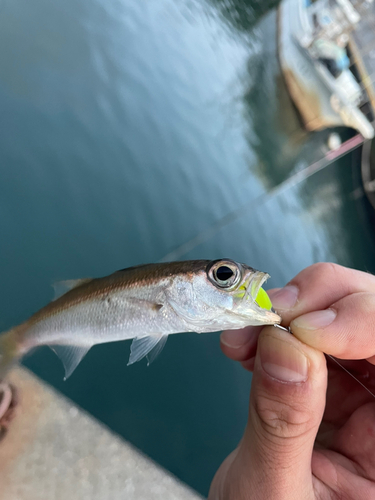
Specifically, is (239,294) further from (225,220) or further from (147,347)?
(225,220)

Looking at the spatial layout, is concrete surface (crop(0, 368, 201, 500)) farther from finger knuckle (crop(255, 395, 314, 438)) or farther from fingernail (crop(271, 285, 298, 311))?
fingernail (crop(271, 285, 298, 311))

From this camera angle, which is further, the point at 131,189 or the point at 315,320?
the point at 131,189

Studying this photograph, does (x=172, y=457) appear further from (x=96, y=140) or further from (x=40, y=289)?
(x=96, y=140)

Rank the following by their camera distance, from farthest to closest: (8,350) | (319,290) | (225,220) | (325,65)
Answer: (325,65), (225,220), (8,350), (319,290)

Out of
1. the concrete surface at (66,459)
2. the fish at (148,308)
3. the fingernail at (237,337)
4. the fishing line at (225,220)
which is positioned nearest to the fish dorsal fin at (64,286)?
the fish at (148,308)

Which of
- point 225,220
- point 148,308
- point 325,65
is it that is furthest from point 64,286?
point 325,65

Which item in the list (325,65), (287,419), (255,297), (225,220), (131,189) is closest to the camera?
(287,419)

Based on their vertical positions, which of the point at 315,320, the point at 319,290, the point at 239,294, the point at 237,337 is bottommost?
the point at 237,337

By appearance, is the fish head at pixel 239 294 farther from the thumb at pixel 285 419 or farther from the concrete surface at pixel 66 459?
the concrete surface at pixel 66 459
